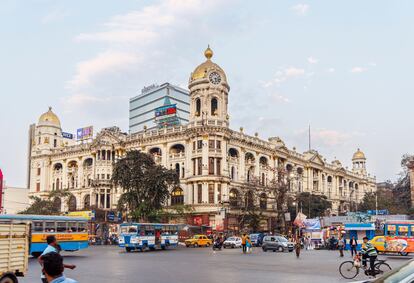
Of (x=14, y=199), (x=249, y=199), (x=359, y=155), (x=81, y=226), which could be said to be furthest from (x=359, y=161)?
(x=81, y=226)

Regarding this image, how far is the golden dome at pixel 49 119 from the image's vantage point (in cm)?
9107

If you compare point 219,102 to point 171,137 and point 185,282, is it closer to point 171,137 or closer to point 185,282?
point 171,137

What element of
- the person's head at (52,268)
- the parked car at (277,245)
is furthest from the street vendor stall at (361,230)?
the person's head at (52,268)

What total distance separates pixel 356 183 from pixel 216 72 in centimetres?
6050

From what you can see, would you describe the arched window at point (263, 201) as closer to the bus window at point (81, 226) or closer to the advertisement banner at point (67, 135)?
the advertisement banner at point (67, 135)

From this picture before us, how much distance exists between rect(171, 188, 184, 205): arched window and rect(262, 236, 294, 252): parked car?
2724cm

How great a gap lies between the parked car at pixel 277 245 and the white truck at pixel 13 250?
33639 millimetres

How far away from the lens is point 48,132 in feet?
295

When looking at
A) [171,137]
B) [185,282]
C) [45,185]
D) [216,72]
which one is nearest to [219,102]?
[216,72]

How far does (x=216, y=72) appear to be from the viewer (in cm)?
7144

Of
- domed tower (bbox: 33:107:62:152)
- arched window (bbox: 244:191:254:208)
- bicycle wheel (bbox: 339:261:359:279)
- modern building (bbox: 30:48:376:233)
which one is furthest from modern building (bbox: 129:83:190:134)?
bicycle wheel (bbox: 339:261:359:279)

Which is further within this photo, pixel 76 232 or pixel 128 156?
pixel 128 156

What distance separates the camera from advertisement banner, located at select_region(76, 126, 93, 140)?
86.9m

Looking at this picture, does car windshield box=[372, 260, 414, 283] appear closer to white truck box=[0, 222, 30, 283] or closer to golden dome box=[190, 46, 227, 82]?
white truck box=[0, 222, 30, 283]
